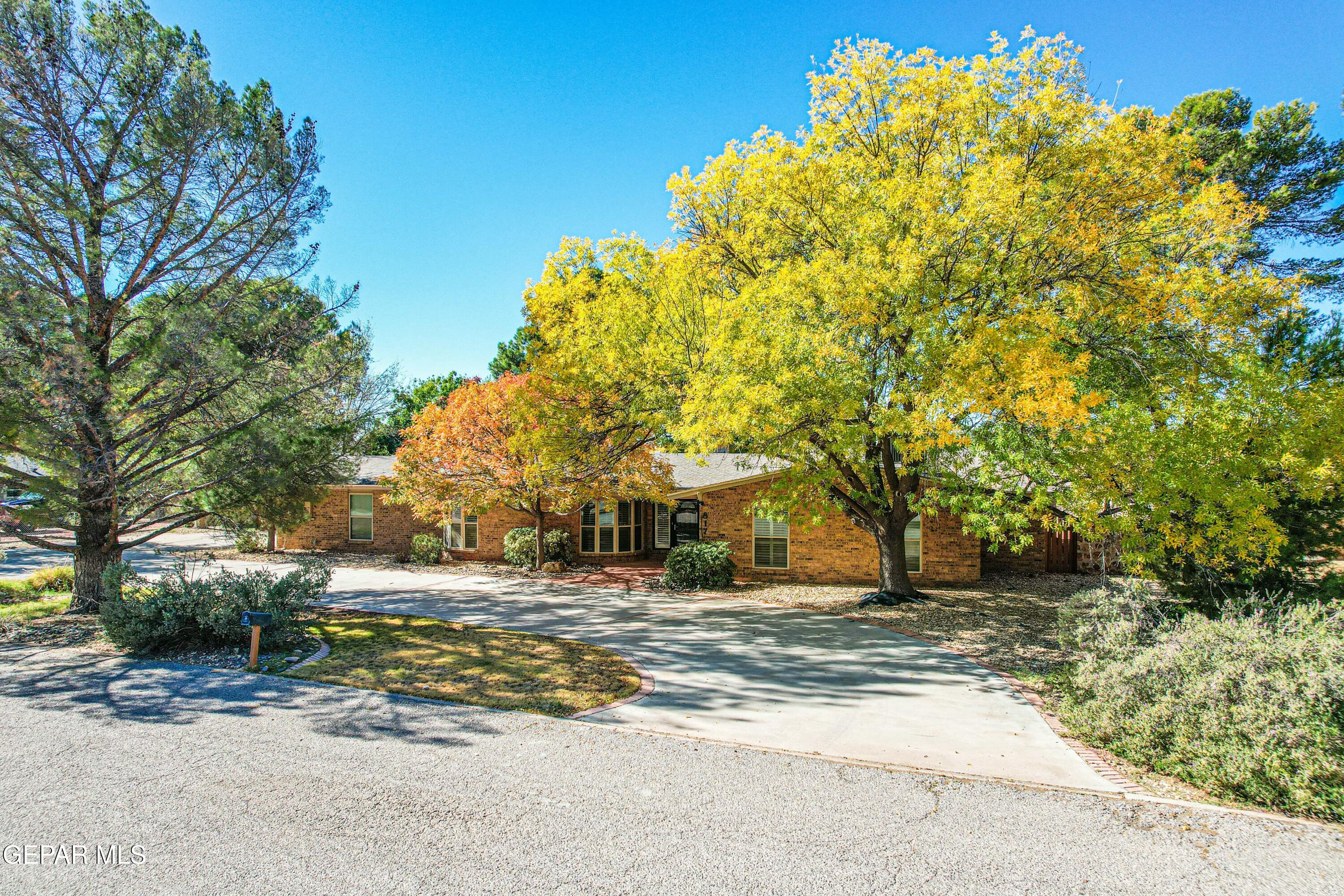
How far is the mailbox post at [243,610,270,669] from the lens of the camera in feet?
27.3

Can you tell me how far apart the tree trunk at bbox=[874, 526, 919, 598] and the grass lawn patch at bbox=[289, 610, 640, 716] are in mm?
7023

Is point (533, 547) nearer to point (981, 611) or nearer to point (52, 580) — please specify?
point (52, 580)

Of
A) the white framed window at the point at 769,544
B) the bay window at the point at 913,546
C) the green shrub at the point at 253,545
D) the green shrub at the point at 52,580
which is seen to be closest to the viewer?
the green shrub at the point at 52,580

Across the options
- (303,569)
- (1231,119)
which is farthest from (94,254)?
(1231,119)

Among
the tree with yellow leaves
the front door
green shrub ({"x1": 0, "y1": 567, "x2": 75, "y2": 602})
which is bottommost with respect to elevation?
green shrub ({"x1": 0, "y1": 567, "x2": 75, "y2": 602})

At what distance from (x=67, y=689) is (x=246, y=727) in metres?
3.04

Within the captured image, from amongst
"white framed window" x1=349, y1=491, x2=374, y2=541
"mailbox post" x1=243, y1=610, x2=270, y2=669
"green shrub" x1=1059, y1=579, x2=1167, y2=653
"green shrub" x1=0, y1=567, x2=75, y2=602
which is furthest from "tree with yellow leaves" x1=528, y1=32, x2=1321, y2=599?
"white framed window" x1=349, y1=491, x2=374, y2=541

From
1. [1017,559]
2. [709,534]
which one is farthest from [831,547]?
[1017,559]

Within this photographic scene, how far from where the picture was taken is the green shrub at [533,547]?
64.3 ft

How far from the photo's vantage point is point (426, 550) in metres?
20.8

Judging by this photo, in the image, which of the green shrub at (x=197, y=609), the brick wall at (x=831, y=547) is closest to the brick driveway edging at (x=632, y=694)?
the green shrub at (x=197, y=609)

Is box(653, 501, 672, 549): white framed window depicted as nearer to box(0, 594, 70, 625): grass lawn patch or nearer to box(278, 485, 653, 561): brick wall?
box(278, 485, 653, 561): brick wall

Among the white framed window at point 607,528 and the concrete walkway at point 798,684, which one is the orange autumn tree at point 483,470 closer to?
the white framed window at point 607,528

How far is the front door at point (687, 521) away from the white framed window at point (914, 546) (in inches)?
268
